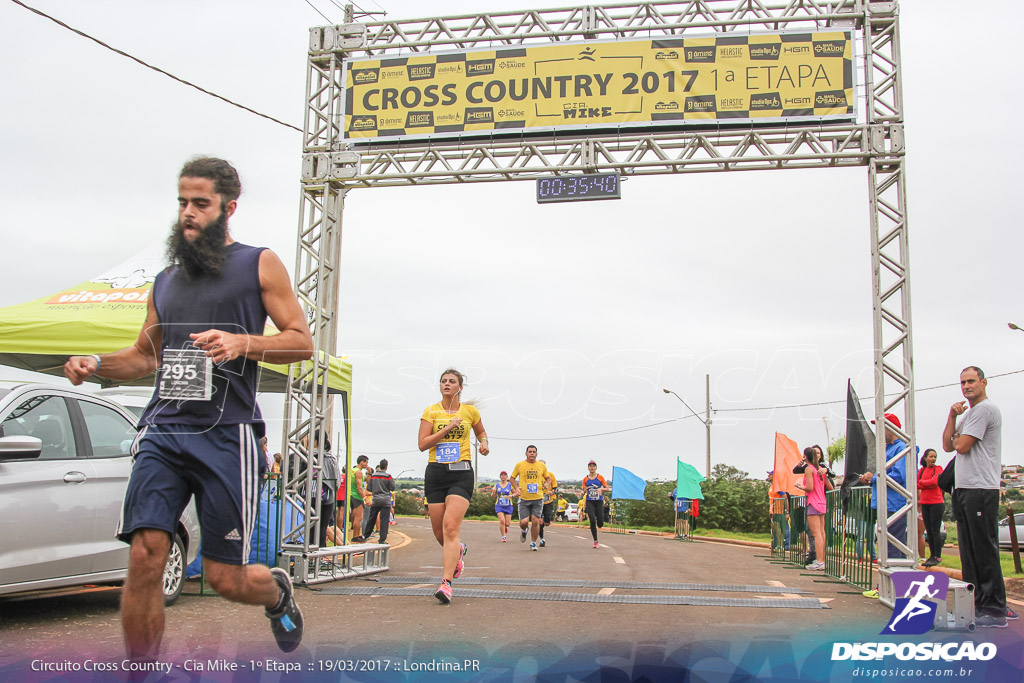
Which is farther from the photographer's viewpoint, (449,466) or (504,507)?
(504,507)

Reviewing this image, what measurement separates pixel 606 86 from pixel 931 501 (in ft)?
23.8

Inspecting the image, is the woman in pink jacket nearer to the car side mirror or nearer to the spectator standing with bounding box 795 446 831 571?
the spectator standing with bounding box 795 446 831 571

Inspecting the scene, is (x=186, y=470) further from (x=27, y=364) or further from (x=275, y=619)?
(x=27, y=364)

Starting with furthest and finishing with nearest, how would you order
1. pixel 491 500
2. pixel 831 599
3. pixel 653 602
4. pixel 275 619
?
pixel 491 500 → pixel 831 599 → pixel 653 602 → pixel 275 619

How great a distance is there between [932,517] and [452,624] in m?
8.76

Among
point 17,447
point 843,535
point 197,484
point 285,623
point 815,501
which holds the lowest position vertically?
point 843,535

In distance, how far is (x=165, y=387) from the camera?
385cm

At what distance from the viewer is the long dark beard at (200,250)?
395cm

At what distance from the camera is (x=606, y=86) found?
37.6 feet

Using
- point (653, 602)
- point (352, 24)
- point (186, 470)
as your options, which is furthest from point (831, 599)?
point (352, 24)

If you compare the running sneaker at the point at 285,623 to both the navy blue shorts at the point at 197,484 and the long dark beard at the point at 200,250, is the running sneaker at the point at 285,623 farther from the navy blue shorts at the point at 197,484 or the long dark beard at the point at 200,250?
the long dark beard at the point at 200,250

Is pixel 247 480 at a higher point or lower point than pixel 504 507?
higher

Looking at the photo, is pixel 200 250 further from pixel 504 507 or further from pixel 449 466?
pixel 504 507

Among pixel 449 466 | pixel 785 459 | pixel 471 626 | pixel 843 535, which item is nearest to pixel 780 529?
pixel 785 459
